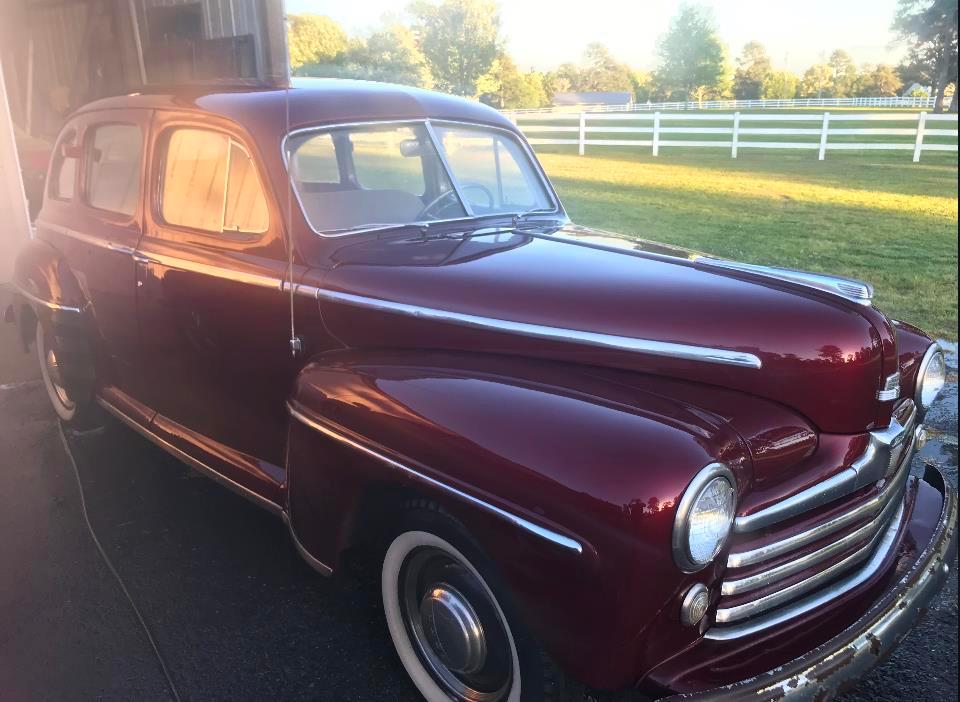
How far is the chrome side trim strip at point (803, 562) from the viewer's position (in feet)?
5.73

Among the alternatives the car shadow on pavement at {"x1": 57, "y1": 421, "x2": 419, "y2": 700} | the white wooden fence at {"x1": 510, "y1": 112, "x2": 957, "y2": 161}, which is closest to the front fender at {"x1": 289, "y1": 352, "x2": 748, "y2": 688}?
the car shadow on pavement at {"x1": 57, "y1": 421, "x2": 419, "y2": 700}

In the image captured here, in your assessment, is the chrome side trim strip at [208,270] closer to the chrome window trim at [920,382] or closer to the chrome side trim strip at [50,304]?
the chrome side trim strip at [50,304]

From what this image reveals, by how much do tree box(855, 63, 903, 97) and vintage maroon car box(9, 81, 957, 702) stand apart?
1355 cm

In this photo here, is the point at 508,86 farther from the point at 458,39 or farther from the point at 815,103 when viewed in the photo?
the point at 815,103

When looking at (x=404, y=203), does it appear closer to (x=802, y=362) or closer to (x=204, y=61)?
(x=802, y=362)

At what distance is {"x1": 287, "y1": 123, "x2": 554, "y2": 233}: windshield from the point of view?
8.95 feet

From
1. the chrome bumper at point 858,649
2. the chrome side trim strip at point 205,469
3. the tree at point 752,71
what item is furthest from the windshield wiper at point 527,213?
the tree at point 752,71

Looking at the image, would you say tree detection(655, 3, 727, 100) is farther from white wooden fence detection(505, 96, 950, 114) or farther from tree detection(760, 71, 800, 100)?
white wooden fence detection(505, 96, 950, 114)

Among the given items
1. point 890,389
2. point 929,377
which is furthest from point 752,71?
point 890,389

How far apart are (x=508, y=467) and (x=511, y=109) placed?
309cm

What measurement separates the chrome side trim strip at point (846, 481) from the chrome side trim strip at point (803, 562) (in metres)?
0.12

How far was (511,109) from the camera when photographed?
4359 millimetres

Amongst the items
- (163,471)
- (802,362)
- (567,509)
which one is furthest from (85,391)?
(802,362)

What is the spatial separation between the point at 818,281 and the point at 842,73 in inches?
496
